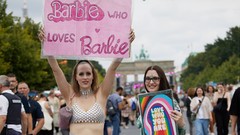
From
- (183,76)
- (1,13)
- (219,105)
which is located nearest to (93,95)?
(219,105)

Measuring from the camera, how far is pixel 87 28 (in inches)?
275

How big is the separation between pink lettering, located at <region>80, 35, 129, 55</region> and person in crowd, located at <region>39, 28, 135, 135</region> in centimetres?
16

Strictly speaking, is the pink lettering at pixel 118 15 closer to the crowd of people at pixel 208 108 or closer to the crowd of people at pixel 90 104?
the crowd of people at pixel 90 104

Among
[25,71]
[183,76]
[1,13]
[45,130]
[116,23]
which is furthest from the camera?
[183,76]

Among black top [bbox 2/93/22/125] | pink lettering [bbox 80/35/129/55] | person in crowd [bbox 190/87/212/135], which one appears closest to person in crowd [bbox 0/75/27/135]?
black top [bbox 2/93/22/125]

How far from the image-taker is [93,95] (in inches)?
257

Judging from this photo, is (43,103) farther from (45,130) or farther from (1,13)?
(1,13)

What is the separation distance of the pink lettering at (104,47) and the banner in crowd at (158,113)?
0.55 m

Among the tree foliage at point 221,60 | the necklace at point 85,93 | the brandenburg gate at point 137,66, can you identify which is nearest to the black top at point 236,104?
the necklace at point 85,93

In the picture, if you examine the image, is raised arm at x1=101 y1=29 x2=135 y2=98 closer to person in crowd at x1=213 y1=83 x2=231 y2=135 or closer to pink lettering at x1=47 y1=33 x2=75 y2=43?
pink lettering at x1=47 y1=33 x2=75 y2=43

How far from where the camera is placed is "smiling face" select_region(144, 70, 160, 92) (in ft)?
21.9

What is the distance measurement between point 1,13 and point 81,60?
1402 inches

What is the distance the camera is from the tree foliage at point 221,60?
99.7m

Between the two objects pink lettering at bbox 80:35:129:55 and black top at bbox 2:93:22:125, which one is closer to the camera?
pink lettering at bbox 80:35:129:55
